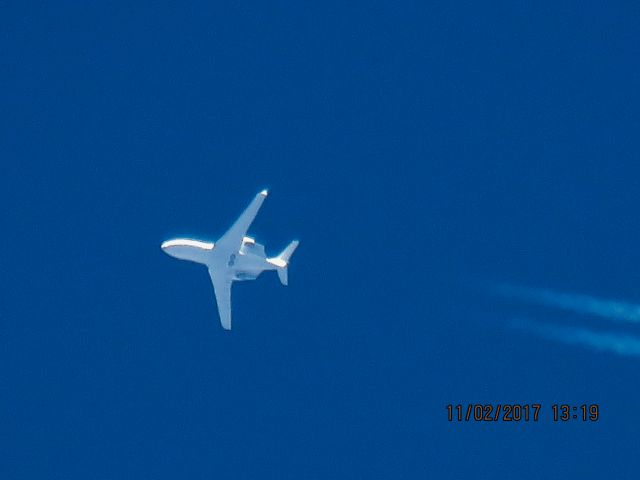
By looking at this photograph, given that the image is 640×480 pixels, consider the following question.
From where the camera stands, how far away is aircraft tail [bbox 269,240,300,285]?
7475 cm

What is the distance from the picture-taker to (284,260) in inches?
3000

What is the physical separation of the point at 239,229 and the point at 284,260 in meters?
5.88

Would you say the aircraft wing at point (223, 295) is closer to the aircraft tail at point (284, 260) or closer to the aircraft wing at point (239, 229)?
the aircraft wing at point (239, 229)

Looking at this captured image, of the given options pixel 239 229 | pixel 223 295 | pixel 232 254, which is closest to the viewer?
pixel 239 229

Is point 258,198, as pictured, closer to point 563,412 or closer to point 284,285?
point 284,285

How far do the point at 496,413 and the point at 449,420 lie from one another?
371cm

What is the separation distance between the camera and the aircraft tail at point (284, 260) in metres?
74.8

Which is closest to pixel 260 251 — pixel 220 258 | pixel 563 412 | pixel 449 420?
pixel 220 258

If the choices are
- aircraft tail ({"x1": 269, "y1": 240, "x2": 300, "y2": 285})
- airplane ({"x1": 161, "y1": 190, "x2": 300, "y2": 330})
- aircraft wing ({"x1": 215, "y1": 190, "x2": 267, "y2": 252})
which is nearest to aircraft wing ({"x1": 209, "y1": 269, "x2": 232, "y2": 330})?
airplane ({"x1": 161, "y1": 190, "x2": 300, "y2": 330})

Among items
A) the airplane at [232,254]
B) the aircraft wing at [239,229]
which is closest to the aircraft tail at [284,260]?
the airplane at [232,254]

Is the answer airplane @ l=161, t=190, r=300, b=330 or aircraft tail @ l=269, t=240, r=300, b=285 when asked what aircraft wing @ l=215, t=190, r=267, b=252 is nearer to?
airplane @ l=161, t=190, r=300, b=330

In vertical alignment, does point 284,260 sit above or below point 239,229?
above

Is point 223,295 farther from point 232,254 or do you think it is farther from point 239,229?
point 239,229

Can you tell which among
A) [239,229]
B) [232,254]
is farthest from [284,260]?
[239,229]
